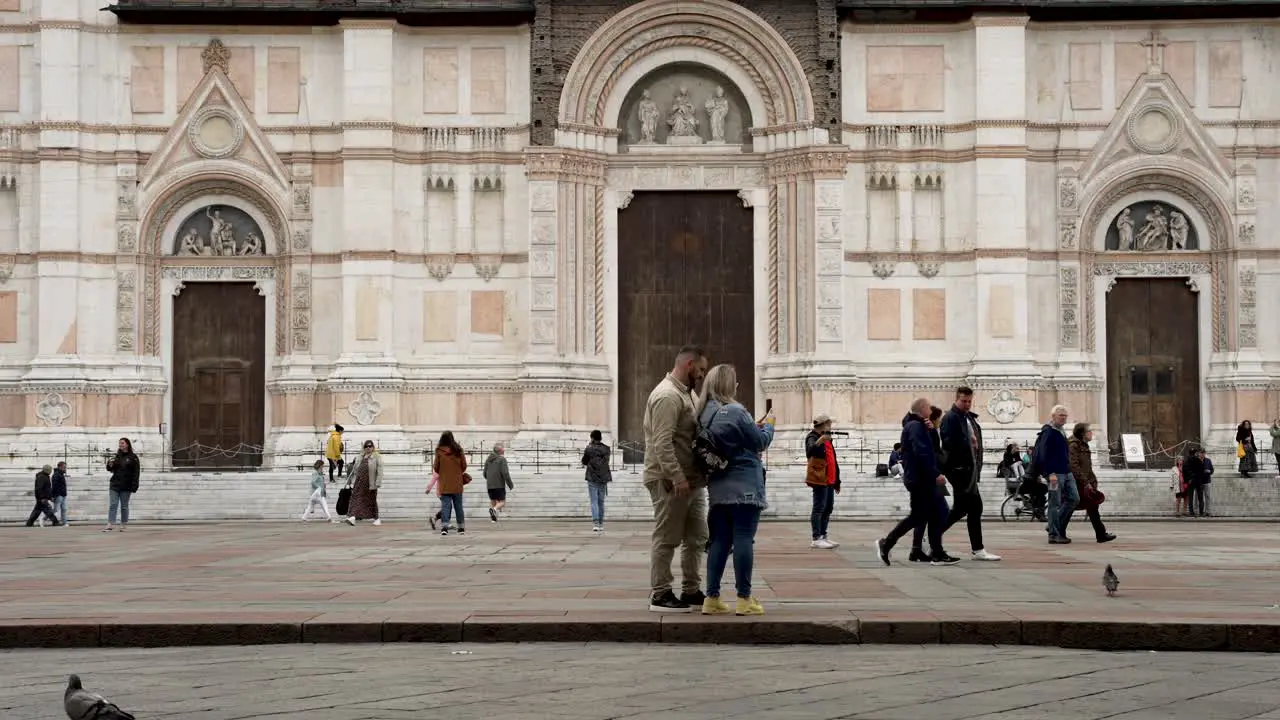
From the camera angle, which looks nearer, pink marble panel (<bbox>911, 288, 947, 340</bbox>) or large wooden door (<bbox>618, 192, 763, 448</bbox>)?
pink marble panel (<bbox>911, 288, 947, 340</bbox>)

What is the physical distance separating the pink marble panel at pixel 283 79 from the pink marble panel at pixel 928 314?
14.7 metres

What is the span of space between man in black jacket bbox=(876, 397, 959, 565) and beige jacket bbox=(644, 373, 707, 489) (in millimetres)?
5691

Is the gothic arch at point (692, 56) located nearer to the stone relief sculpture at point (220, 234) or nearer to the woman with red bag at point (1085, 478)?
the stone relief sculpture at point (220, 234)

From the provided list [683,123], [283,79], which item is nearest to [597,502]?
[683,123]

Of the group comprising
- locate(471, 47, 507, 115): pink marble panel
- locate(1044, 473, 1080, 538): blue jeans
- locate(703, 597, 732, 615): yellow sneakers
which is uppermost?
locate(471, 47, 507, 115): pink marble panel

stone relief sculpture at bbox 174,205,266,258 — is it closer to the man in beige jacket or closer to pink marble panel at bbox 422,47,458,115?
pink marble panel at bbox 422,47,458,115

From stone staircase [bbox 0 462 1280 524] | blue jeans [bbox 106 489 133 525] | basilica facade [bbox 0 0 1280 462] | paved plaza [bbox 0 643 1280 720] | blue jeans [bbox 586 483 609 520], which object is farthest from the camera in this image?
basilica facade [bbox 0 0 1280 462]

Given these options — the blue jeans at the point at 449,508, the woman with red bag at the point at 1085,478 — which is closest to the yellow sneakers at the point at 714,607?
the woman with red bag at the point at 1085,478

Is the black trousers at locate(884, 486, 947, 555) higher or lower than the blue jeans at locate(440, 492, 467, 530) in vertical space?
higher

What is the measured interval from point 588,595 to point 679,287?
85.0 ft

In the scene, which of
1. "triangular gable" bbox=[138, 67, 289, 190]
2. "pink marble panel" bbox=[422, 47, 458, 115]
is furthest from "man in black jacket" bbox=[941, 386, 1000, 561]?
"triangular gable" bbox=[138, 67, 289, 190]

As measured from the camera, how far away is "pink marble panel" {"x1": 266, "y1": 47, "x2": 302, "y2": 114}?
41.1 meters

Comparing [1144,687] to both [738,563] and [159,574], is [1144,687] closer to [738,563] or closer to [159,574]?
[738,563]

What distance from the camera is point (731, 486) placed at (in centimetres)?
1436
